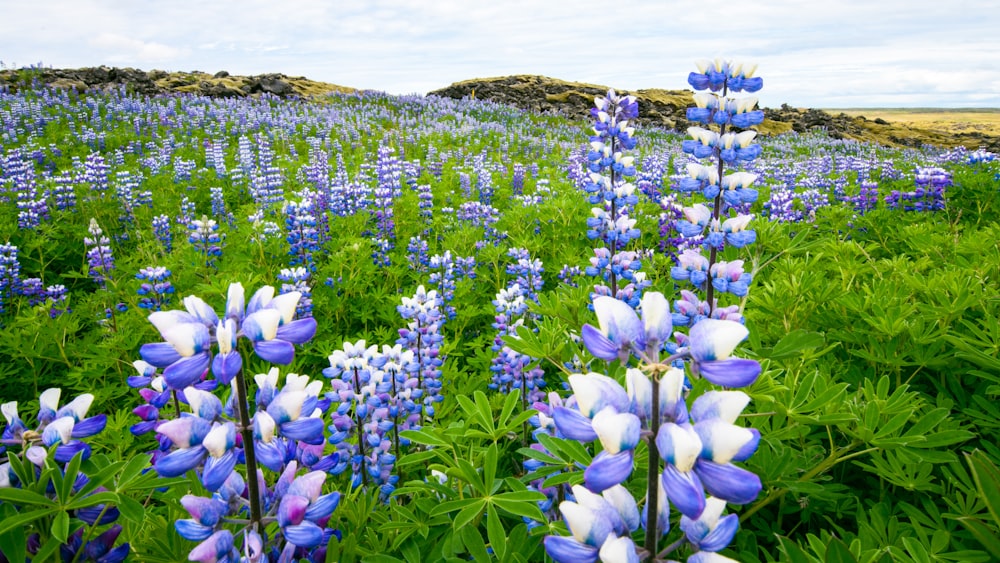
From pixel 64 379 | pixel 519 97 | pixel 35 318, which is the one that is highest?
pixel 519 97

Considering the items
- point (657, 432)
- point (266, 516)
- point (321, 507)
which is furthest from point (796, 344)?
point (266, 516)

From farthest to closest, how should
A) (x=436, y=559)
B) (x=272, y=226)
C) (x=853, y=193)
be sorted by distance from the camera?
(x=853, y=193) < (x=272, y=226) < (x=436, y=559)

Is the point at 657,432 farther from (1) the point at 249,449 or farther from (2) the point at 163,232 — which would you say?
(2) the point at 163,232

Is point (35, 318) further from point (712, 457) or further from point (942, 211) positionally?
point (942, 211)

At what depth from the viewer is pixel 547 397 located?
2.73 meters

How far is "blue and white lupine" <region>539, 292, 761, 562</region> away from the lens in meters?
0.81

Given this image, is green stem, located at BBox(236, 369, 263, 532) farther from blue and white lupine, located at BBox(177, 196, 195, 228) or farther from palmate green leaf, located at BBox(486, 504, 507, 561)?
blue and white lupine, located at BBox(177, 196, 195, 228)

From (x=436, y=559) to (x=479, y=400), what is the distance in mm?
482

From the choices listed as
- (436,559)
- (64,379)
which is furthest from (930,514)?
(64,379)

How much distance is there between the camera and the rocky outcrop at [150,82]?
23.3 meters

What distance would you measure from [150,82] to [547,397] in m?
30.5

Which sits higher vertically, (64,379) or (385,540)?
(385,540)

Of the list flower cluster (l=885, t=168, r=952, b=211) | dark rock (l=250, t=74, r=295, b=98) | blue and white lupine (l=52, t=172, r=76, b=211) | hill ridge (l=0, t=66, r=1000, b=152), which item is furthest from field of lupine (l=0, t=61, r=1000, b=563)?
dark rock (l=250, t=74, r=295, b=98)

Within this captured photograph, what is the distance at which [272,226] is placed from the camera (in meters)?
5.70
